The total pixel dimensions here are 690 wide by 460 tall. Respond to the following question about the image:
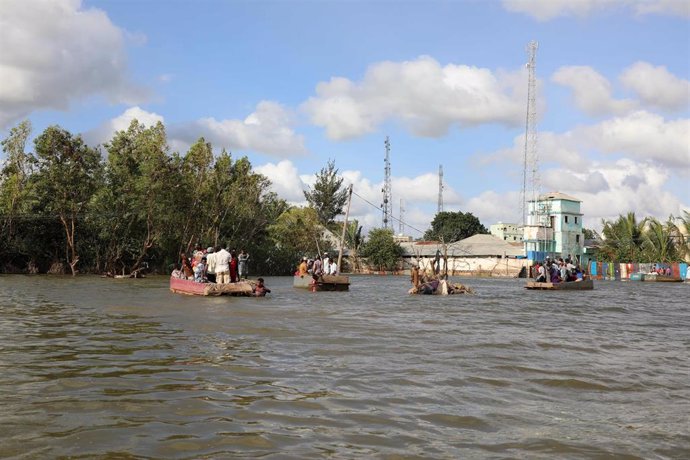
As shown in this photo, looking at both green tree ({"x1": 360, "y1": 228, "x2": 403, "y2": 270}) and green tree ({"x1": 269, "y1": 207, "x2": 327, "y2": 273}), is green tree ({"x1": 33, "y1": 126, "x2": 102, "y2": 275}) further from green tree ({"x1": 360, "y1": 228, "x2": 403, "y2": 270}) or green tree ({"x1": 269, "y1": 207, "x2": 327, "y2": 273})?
green tree ({"x1": 360, "y1": 228, "x2": 403, "y2": 270})

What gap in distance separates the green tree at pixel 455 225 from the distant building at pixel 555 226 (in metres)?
19.4

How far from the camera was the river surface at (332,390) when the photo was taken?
475cm

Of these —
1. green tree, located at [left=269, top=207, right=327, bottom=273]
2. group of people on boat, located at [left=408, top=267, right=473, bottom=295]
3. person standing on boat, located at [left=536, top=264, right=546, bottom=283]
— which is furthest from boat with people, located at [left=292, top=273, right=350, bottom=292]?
green tree, located at [left=269, top=207, right=327, bottom=273]

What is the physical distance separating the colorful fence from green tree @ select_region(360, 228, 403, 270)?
2012 centimetres

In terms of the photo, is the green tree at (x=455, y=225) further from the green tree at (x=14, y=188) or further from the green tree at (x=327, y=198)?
the green tree at (x=14, y=188)

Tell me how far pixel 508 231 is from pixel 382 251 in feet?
120

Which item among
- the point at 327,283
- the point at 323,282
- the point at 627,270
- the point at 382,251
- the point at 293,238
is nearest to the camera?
the point at 323,282

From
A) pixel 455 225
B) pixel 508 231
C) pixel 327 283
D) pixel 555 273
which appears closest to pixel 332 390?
pixel 327 283

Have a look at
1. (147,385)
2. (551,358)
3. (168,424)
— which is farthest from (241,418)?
(551,358)

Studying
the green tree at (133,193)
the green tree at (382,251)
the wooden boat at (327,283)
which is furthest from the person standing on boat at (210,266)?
the green tree at (382,251)

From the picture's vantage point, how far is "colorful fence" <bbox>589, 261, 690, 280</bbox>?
52.0 m

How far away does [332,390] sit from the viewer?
660 cm

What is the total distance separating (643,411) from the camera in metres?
6.21

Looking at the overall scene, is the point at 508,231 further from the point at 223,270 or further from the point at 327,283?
the point at 223,270
